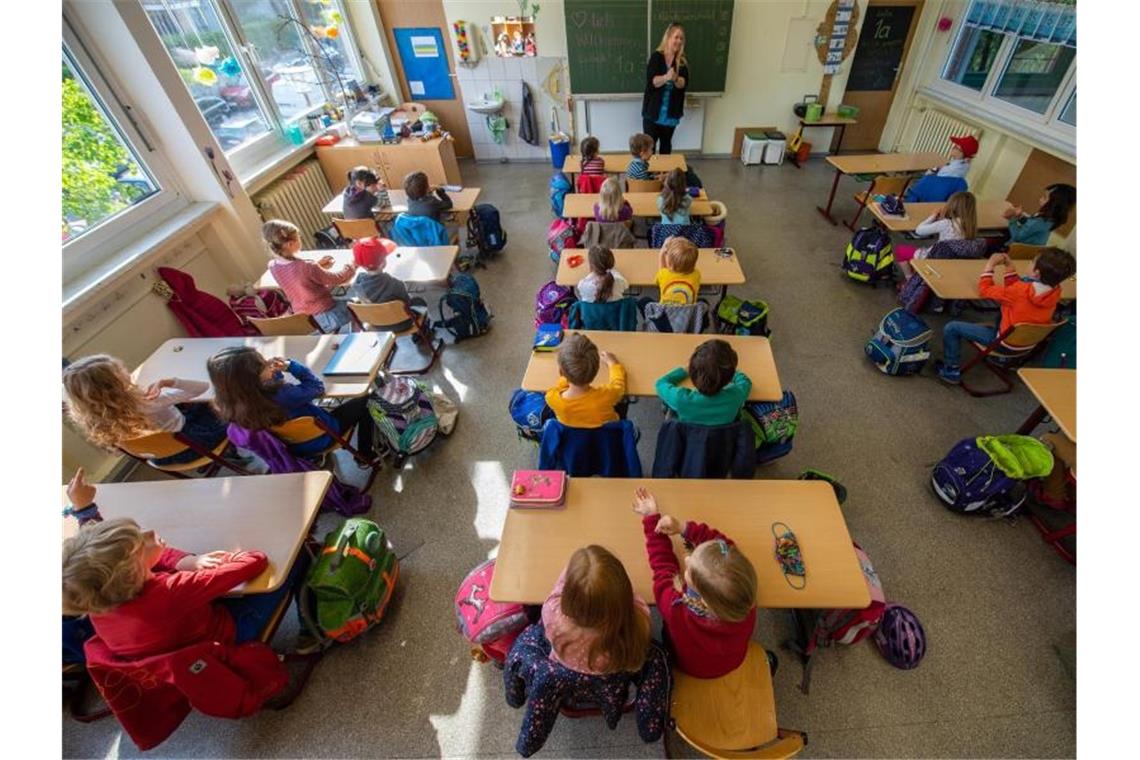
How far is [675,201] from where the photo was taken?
335 centimetres

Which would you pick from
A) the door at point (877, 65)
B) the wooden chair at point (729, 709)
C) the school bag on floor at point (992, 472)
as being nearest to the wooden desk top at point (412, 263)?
the wooden chair at point (729, 709)

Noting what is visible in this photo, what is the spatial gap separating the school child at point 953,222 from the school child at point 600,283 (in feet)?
7.32

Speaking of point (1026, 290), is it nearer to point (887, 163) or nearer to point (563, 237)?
point (887, 163)

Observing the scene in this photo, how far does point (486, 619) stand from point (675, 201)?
9.90 ft

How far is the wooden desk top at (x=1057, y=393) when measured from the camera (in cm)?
185

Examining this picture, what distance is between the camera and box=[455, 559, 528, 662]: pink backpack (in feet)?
4.90

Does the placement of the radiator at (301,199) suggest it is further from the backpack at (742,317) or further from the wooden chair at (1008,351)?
the wooden chair at (1008,351)

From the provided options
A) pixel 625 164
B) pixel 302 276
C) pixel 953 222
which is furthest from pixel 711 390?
pixel 625 164

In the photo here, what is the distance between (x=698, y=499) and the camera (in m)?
1.54

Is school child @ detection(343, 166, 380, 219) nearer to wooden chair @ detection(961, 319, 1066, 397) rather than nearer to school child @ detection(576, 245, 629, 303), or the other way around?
school child @ detection(576, 245, 629, 303)

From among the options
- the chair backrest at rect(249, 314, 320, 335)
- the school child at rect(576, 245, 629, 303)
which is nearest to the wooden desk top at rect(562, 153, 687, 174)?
the school child at rect(576, 245, 629, 303)

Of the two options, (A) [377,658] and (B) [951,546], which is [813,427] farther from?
(A) [377,658]

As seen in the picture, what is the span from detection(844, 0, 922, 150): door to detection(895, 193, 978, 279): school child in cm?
366

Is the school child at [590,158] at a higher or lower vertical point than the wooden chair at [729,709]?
higher
